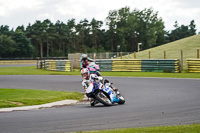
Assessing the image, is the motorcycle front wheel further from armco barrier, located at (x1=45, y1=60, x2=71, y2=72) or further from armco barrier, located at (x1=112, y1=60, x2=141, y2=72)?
armco barrier, located at (x1=45, y1=60, x2=71, y2=72)

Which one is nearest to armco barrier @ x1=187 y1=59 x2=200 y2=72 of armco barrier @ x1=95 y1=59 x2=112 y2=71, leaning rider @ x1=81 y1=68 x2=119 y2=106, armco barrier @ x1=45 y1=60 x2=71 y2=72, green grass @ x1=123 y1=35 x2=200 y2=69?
armco barrier @ x1=95 y1=59 x2=112 y2=71

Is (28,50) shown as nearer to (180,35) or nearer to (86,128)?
(180,35)

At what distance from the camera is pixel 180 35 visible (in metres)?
157

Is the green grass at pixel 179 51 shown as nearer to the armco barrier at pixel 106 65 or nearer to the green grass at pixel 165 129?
the armco barrier at pixel 106 65

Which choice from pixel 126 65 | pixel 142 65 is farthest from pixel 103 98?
pixel 126 65

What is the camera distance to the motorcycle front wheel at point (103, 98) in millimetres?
12012

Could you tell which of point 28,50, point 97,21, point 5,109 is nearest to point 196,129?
point 5,109

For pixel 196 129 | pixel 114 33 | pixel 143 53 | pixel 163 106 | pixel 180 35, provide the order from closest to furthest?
pixel 196 129 → pixel 163 106 → pixel 143 53 → pixel 114 33 → pixel 180 35

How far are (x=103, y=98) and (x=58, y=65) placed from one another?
94.9ft

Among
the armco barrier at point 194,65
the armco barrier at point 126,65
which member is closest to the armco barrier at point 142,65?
the armco barrier at point 126,65

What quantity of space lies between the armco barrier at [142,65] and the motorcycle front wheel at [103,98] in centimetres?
2126

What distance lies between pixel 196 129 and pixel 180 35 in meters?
154

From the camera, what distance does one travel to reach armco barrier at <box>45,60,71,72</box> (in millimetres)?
39094

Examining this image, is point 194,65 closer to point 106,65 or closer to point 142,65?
point 142,65
